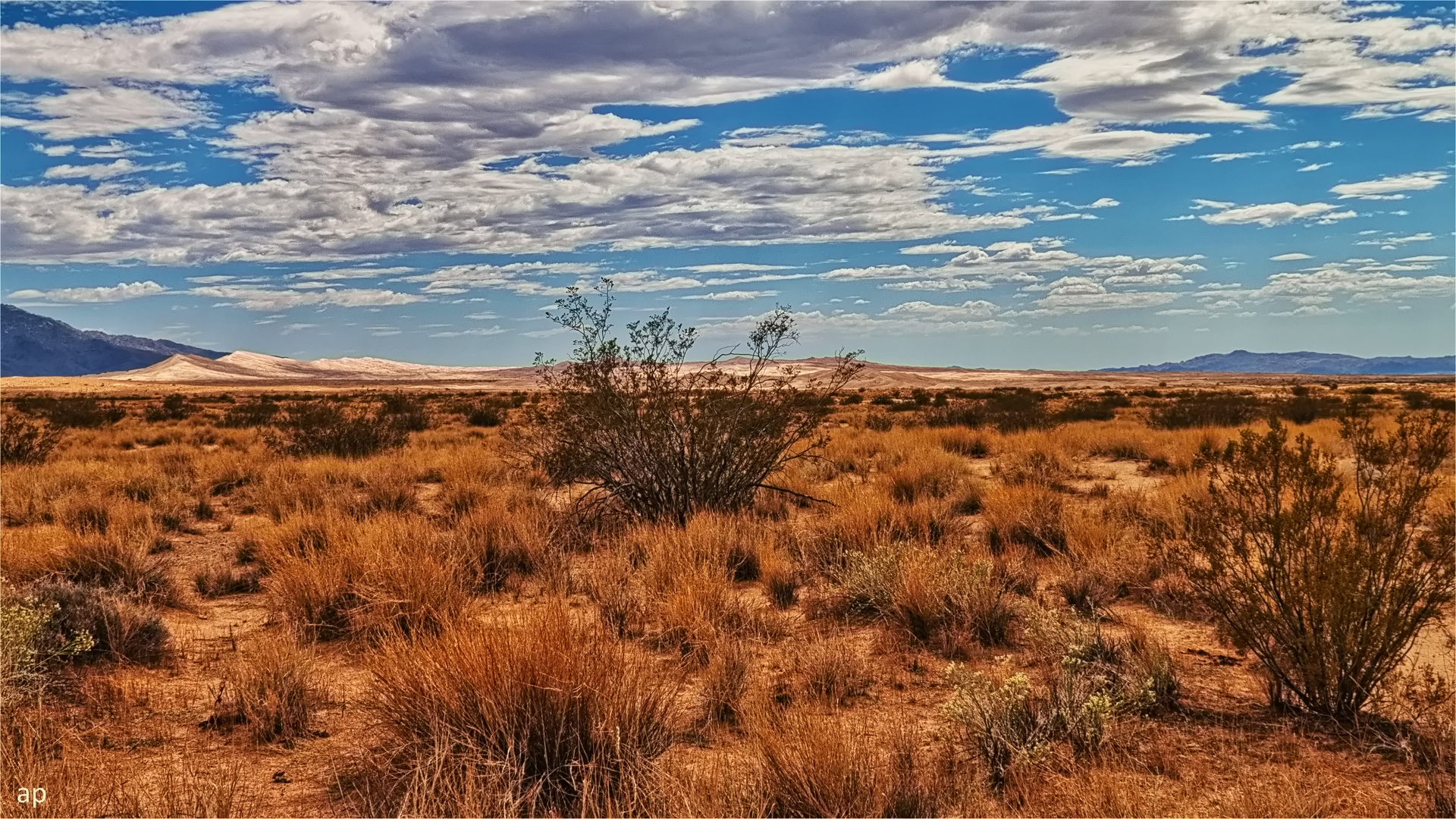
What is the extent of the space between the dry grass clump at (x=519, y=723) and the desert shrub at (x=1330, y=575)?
148 inches

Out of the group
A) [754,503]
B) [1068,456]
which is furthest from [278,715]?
[1068,456]

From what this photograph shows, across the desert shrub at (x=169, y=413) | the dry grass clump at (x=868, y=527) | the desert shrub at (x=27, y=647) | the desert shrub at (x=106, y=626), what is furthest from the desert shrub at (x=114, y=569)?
the desert shrub at (x=169, y=413)

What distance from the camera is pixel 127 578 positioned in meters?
9.01

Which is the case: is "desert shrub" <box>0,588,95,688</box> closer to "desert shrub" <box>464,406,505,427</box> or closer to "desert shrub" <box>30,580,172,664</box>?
"desert shrub" <box>30,580,172,664</box>

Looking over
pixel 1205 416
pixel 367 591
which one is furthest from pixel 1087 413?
pixel 367 591

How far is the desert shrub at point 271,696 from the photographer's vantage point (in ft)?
18.3

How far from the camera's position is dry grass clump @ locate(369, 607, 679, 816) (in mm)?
4473

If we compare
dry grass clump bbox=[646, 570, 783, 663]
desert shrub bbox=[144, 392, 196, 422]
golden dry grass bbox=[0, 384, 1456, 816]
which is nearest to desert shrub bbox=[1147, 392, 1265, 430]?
golden dry grass bbox=[0, 384, 1456, 816]

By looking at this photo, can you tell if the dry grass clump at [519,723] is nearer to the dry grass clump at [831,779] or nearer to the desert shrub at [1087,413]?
the dry grass clump at [831,779]

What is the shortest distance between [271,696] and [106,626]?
7.31 ft

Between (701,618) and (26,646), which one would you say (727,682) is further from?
(26,646)

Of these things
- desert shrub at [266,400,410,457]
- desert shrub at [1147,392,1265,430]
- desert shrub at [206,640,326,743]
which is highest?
desert shrub at [1147,392,1265,430]

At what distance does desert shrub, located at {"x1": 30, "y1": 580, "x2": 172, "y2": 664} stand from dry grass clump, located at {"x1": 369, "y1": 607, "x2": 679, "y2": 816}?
2959mm

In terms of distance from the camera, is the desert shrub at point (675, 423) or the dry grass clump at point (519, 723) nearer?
the dry grass clump at point (519, 723)
